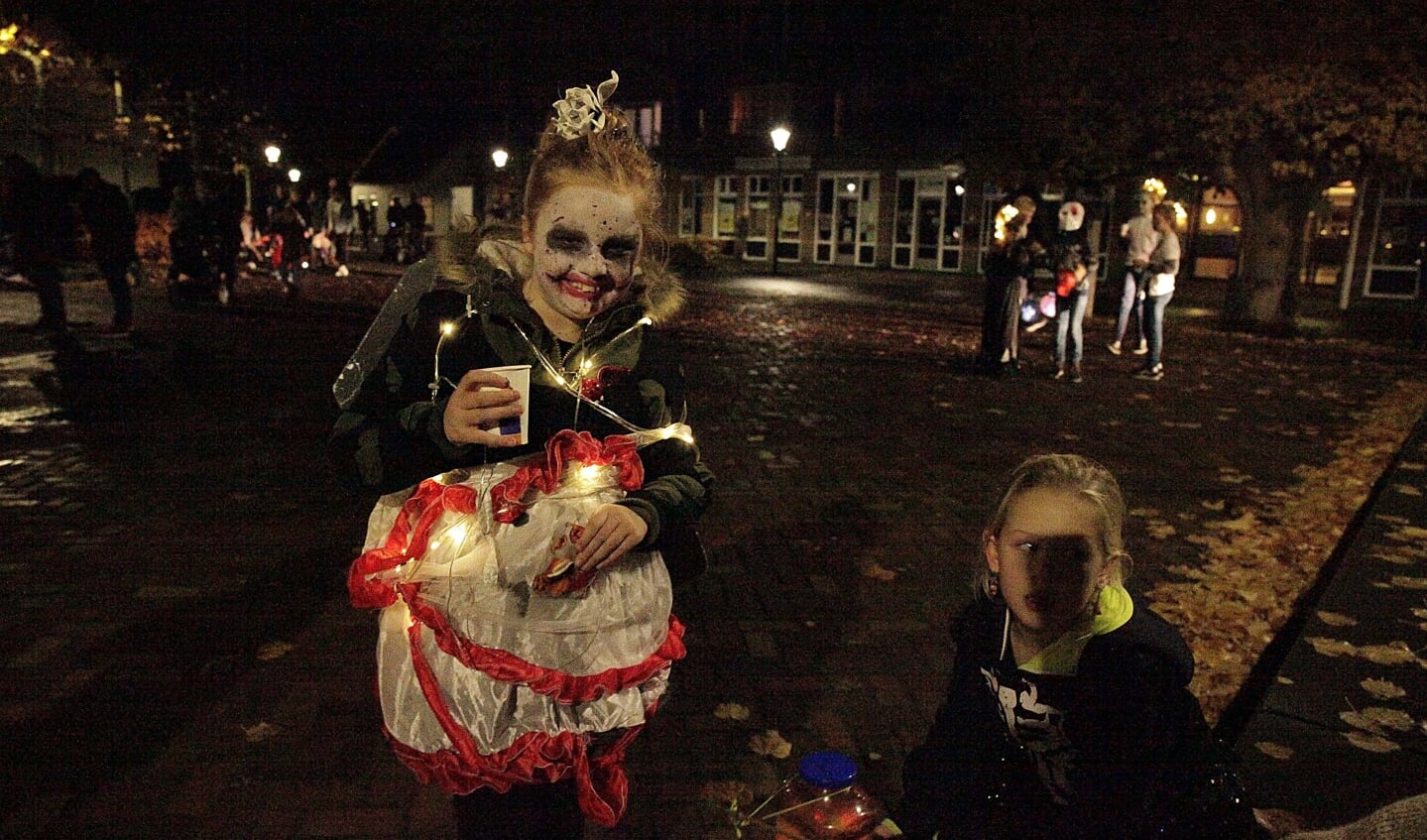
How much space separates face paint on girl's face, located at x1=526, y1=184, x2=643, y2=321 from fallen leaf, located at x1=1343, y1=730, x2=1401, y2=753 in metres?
3.04

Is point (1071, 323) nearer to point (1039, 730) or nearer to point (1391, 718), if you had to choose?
point (1391, 718)

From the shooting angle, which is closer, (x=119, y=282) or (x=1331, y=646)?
(x=1331, y=646)

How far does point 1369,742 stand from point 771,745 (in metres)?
2.06

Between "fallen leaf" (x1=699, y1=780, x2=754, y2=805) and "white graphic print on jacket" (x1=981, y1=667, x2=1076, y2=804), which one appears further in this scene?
"fallen leaf" (x1=699, y1=780, x2=754, y2=805)

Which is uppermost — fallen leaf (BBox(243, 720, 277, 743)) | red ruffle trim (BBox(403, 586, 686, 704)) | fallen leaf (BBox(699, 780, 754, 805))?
red ruffle trim (BBox(403, 586, 686, 704))

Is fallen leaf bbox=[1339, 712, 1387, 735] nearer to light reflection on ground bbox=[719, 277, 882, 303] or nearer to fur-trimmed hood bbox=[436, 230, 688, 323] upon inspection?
fur-trimmed hood bbox=[436, 230, 688, 323]

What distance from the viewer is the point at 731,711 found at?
3682mm

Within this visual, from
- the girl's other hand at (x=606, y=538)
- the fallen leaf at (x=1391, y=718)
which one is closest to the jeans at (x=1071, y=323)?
the fallen leaf at (x=1391, y=718)

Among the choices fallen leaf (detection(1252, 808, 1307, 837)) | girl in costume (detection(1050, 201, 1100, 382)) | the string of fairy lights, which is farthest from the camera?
girl in costume (detection(1050, 201, 1100, 382))

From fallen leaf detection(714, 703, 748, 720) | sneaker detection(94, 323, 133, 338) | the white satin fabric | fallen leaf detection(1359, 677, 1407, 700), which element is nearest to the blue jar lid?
the white satin fabric

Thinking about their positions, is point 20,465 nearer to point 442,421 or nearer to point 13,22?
point 442,421

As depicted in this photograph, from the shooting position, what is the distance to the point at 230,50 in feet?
110

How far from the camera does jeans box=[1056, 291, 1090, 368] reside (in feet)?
37.1

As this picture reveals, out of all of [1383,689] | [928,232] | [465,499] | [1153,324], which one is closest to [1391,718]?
[1383,689]
